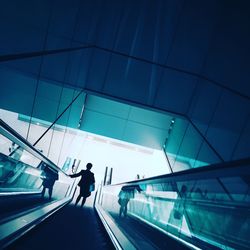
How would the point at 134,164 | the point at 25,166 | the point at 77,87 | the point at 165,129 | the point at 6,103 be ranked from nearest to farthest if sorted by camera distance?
the point at 25,166 < the point at 77,87 < the point at 6,103 < the point at 165,129 < the point at 134,164

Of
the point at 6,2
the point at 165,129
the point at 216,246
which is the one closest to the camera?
the point at 216,246

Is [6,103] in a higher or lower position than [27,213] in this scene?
higher

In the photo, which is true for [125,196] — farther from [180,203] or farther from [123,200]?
[180,203]

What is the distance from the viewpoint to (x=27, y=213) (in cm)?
311

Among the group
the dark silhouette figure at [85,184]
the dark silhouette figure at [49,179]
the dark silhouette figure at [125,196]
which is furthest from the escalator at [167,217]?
the dark silhouette figure at [85,184]

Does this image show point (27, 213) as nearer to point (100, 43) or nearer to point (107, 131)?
point (100, 43)

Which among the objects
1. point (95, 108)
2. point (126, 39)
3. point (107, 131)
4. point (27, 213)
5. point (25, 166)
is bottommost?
point (27, 213)

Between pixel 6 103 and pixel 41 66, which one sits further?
pixel 6 103

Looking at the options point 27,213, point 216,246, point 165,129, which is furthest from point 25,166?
point 165,129

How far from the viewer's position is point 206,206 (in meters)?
2.60

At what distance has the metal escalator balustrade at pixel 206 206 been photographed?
1.90 meters

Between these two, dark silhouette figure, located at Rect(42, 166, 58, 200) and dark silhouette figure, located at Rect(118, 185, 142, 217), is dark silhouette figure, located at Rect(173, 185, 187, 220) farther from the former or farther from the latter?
dark silhouette figure, located at Rect(42, 166, 58, 200)

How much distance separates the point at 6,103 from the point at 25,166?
8.01 meters

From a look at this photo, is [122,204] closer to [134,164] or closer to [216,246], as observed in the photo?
[216,246]
